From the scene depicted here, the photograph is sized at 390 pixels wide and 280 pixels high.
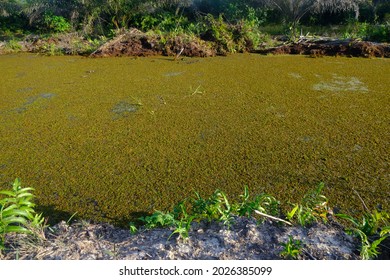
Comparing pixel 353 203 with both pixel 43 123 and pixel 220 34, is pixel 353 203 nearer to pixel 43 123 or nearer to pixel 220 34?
pixel 43 123

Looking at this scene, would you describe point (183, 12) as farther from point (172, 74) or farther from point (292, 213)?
point (292, 213)

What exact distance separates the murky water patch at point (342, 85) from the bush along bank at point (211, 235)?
167 cm

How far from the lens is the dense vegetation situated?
19.1 feet

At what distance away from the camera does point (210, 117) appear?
242 centimetres

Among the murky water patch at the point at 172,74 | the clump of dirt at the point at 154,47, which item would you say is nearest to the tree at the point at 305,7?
the clump of dirt at the point at 154,47

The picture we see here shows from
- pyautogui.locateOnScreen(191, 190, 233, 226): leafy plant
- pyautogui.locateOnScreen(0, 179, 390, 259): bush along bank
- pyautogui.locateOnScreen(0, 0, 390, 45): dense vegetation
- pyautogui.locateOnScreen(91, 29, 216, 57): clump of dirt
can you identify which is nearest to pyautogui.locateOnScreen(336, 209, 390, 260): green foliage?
pyautogui.locateOnScreen(0, 179, 390, 259): bush along bank

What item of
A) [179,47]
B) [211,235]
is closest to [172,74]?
[179,47]

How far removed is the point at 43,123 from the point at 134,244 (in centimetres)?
156

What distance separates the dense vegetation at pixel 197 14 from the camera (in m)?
5.81

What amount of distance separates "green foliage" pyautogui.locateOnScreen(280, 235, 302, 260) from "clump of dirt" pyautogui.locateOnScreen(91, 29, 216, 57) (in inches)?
136

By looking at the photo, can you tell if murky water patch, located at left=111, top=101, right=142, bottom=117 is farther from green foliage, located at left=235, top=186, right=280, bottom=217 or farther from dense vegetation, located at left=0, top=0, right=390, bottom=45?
dense vegetation, located at left=0, top=0, right=390, bottom=45

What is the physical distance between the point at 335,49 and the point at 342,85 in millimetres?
1417

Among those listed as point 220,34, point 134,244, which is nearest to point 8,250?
point 134,244

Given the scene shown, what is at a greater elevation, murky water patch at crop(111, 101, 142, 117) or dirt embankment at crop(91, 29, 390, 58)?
dirt embankment at crop(91, 29, 390, 58)
